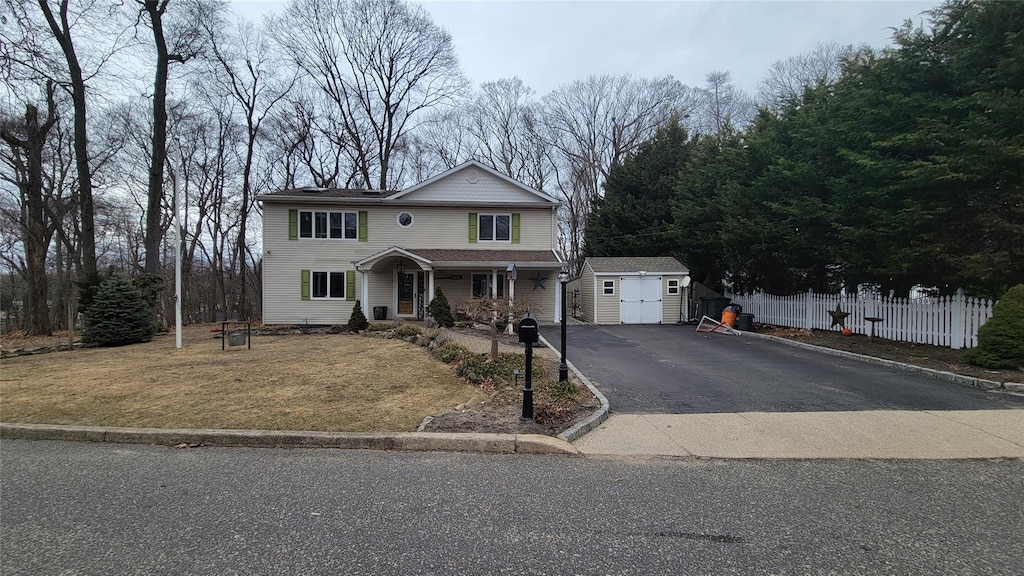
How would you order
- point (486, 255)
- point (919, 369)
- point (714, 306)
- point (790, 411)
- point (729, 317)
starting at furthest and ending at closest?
point (486, 255) → point (714, 306) → point (729, 317) → point (919, 369) → point (790, 411)

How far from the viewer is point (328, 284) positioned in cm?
1930

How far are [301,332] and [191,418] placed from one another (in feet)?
38.5

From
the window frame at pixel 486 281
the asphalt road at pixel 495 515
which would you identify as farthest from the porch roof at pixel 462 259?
the asphalt road at pixel 495 515

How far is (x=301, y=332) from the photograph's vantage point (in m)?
16.6

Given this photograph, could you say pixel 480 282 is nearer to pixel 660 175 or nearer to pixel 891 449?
pixel 660 175

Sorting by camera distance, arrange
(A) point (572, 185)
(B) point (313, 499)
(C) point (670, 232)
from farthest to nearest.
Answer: (A) point (572, 185)
(C) point (670, 232)
(B) point (313, 499)

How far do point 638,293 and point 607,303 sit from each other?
4.52ft

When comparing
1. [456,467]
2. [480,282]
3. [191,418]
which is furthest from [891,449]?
[480,282]

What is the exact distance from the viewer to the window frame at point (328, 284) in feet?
63.1

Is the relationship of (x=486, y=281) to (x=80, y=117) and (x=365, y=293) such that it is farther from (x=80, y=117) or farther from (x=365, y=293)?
(x=80, y=117)

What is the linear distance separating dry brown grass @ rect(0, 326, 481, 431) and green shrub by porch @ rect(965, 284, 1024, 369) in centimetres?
912

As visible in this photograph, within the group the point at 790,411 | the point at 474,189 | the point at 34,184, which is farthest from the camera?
the point at 474,189

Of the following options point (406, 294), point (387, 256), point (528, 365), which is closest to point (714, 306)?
point (406, 294)

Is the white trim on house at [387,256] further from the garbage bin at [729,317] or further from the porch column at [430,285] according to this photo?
the garbage bin at [729,317]
